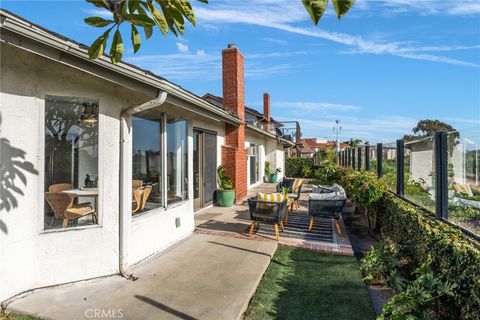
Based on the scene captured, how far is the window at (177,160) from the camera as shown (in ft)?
20.0

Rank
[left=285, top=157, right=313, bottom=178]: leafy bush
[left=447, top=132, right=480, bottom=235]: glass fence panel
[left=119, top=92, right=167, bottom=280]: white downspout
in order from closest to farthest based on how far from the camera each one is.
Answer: [left=447, top=132, right=480, bottom=235]: glass fence panel, [left=119, top=92, right=167, bottom=280]: white downspout, [left=285, top=157, right=313, bottom=178]: leafy bush

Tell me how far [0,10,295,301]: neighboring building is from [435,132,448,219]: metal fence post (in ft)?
13.7

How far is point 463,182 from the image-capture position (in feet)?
12.5

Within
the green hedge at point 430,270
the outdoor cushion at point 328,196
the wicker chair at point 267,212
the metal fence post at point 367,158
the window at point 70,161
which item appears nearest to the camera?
the green hedge at point 430,270

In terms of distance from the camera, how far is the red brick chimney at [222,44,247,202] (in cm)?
1066

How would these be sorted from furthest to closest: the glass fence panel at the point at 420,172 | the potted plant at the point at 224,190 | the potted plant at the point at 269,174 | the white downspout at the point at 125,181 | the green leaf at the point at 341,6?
1. the potted plant at the point at 269,174
2. the potted plant at the point at 224,190
3. the glass fence panel at the point at 420,172
4. the white downspout at the point at 125,181
5. the green leaf at the point at 341,6

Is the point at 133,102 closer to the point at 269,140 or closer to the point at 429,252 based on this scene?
the point at 429,252

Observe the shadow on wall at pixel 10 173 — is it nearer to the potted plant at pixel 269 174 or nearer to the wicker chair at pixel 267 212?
the wicker chair at pixel 267 212

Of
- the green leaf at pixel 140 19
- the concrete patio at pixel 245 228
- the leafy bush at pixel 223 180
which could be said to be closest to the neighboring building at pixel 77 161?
the concrete patio at pixel 245 228

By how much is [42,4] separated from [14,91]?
40.3 inches

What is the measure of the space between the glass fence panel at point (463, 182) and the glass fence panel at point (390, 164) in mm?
2805

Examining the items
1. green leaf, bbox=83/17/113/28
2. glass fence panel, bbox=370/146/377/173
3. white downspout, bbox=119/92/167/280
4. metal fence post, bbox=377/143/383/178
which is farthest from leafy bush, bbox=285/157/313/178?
green leaf, bbox=83/17/113/28

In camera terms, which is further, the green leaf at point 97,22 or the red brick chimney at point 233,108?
the red brick chimney at point 233,108

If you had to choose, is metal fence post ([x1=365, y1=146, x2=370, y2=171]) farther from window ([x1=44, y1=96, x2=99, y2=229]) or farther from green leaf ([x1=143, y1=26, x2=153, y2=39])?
green leaf ([x1=143, y1=26, x2=153, y2=39])
